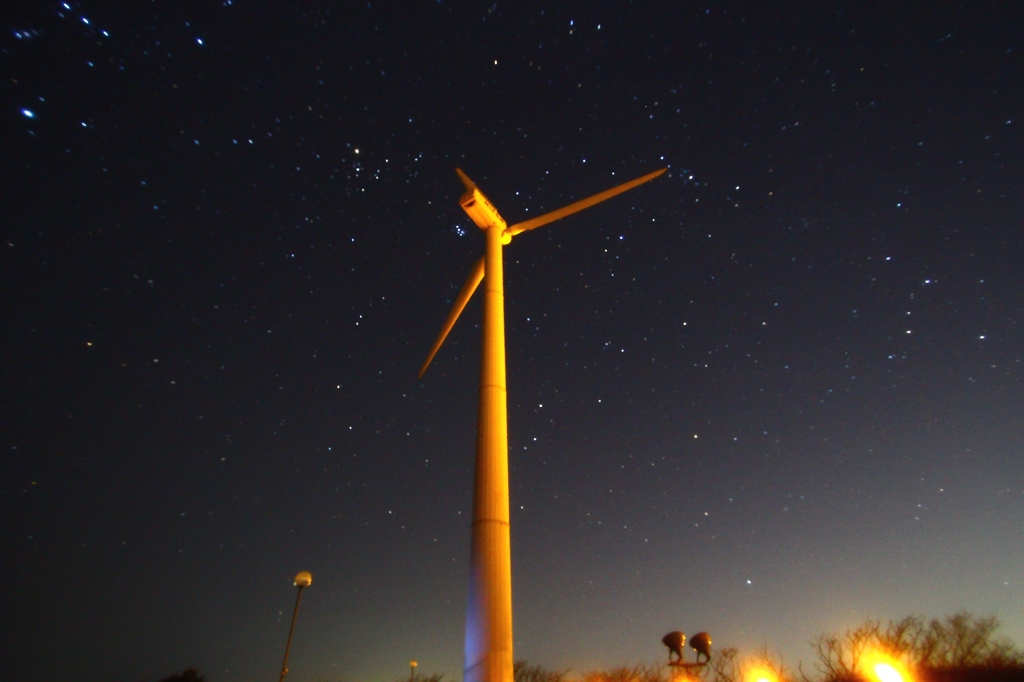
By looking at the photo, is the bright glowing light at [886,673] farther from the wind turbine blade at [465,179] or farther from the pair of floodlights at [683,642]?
the wind turbine blade at [465,179]

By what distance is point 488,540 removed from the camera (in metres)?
12.7

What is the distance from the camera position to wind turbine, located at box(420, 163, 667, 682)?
458 inches

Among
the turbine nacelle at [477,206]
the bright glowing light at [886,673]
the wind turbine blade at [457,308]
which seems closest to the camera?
the bright glowing light at [886,673]

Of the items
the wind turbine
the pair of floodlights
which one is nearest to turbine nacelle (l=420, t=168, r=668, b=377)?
the wind turbine

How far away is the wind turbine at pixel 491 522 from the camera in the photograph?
11.6 m

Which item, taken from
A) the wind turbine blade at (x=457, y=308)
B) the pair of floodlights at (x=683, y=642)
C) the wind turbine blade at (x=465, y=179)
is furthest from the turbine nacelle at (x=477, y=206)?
the pair of floodlights at (x=683, y=642)

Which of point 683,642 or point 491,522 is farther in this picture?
point 683,642

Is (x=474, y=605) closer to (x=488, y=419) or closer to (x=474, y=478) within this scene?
(x=474, y=478)

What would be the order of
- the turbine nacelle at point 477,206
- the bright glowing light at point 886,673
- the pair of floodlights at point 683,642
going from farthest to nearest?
the turbine nacelle at point 477,206 < the pair of floodlights at point 683,642 < the bright glowing light at point 886,673

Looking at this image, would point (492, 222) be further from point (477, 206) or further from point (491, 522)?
point (491, 522)

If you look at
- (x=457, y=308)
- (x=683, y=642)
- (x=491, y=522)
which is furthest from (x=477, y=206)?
(x=683, y=642)

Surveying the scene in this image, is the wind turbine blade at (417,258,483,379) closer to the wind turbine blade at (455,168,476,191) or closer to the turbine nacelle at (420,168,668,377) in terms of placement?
the turbine nacelle at (420,168,668,377)

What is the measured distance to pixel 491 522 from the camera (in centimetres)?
1287

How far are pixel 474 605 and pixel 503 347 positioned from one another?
271 inches
